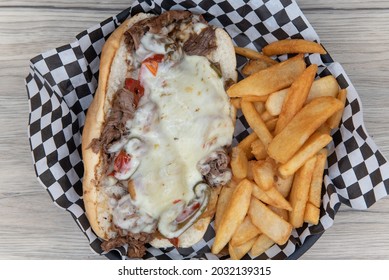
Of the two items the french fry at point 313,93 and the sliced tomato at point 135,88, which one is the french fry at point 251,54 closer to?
the french fry at point 313,93

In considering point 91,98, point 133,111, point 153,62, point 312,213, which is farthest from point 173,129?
point 312,213

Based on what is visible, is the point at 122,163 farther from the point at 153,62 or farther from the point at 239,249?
the point at 239,249

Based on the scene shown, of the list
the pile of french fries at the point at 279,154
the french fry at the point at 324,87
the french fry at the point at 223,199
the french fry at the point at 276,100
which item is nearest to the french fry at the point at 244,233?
the pile of french fries at the point at 279,154

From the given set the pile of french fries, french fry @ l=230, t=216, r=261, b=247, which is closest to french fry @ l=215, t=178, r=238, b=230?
the pile of french fries

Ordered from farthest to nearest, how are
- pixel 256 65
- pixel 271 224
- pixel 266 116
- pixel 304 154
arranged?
pixel 256 65 → pixel 266 116 → pixel 271 224 → pixel 304 154

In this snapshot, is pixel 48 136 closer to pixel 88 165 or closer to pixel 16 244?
pixel 88 165

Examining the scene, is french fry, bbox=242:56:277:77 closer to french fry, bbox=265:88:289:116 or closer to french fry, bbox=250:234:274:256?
french fry, bbox=265:88:289:116

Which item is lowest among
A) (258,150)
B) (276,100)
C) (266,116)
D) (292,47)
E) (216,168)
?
(216,168)
